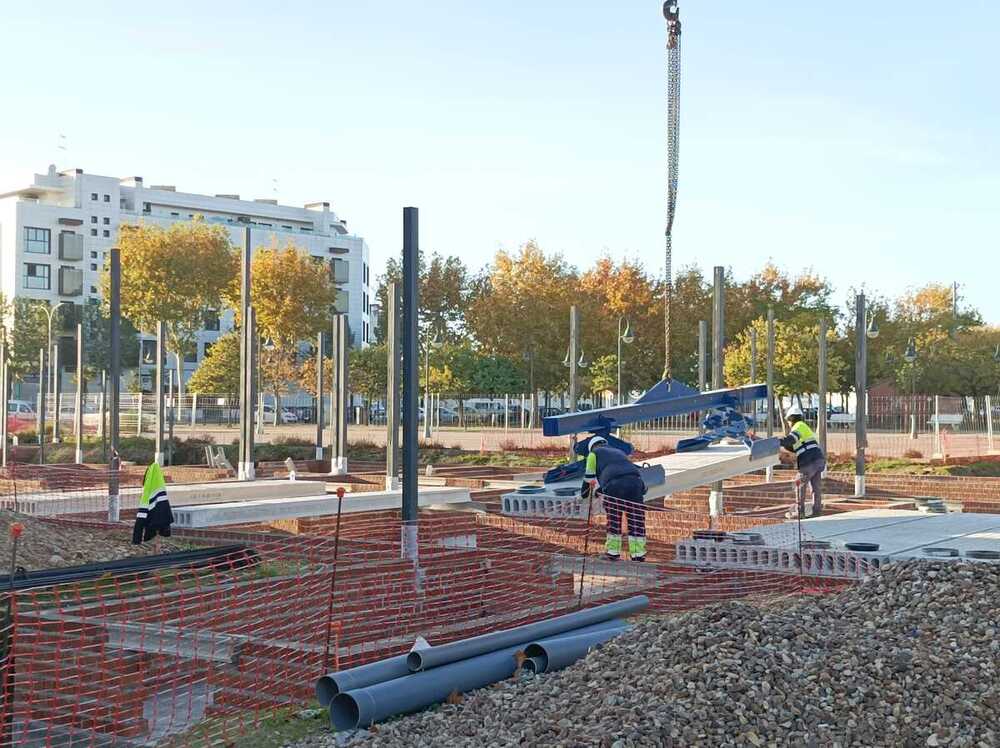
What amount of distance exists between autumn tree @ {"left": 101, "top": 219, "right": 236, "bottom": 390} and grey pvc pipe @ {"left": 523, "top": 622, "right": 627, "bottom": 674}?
45.1 meters

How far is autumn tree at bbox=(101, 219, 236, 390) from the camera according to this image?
168ft

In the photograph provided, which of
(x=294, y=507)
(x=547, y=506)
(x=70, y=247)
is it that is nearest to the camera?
(x=547, y=506)

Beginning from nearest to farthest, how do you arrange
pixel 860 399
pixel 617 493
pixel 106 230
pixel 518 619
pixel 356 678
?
pixel 356 678 → pixel 518 619 → pixel 617 493 → pixel 860 399 → pixel 106 230

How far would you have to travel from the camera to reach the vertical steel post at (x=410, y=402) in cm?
1101

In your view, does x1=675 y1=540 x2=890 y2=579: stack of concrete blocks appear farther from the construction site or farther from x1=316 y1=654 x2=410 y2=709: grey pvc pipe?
x1=316 y1=654 x2=410 y2=709: grey pvc pipe

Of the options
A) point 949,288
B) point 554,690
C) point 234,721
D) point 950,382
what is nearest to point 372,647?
point 234,721

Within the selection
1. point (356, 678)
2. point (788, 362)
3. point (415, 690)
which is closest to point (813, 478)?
point (415, 690)

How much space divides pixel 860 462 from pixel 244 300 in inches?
480

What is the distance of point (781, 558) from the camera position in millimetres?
12648

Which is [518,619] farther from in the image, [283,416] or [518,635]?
[283,416]

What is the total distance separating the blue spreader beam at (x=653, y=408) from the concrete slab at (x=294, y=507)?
3.65 metres

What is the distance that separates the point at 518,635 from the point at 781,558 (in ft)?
16.8

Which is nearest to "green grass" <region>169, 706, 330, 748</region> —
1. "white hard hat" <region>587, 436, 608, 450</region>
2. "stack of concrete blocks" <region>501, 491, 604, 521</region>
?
"stack of concrete blocks" <region>501, 491, 604, 521</region>

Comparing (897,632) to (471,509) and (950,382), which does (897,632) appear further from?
(950,382)
